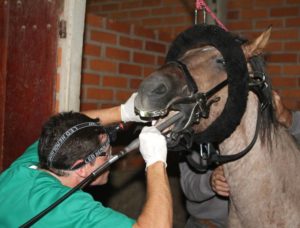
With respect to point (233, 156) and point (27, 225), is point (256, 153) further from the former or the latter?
point (27, 225)

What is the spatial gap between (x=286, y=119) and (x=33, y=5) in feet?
5.70

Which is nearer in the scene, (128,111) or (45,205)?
(45,205)

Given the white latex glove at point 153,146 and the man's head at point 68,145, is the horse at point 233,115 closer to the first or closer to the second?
the white latex glove at point 153,146

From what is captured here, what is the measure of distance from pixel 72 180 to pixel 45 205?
0.26m

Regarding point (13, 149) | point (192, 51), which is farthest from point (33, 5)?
point (192, 51)

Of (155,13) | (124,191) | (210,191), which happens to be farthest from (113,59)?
(210,191)

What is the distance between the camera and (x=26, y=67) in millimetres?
2617

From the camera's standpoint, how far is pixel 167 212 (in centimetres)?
150

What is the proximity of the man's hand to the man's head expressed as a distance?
678 millimetres

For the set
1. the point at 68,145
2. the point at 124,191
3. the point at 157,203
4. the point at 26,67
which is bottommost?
the point at 124,191

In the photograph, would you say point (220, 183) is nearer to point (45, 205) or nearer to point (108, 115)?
point (108, 115)

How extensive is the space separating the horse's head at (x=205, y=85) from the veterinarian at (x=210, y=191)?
0.50 metres

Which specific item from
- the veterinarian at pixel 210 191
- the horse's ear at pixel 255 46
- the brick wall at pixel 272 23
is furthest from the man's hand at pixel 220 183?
the brick wall at pixel 272 23

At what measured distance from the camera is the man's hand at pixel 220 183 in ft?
6.86
